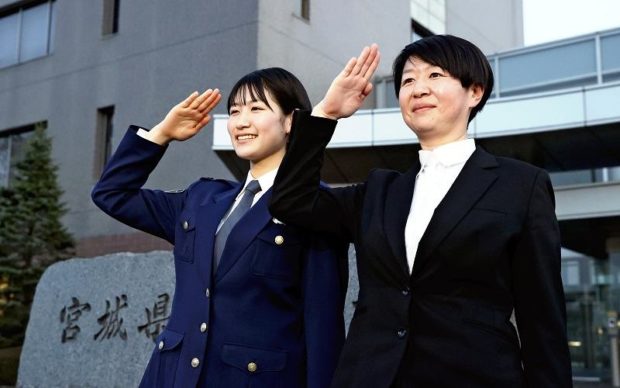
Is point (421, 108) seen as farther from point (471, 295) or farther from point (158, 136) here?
point (158, 136)

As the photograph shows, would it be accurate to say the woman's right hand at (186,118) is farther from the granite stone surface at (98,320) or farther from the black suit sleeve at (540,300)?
the granite stone surface at (98,320)

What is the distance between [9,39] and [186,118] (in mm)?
16908

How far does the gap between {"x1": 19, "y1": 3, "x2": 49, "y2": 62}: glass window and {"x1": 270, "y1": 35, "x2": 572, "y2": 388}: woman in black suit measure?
54.2 ft

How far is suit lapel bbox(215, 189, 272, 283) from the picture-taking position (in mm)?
2332

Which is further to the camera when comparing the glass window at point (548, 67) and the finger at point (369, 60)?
the glass window at point (548, 67)

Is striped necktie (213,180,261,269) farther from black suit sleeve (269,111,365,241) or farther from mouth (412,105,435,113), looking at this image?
mouth (412,105,435,113)

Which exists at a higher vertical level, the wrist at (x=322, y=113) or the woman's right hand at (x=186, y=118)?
the woman's right hand at (x=186, y=118)

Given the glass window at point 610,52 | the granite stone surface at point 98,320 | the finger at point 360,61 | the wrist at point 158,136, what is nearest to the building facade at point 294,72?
the glass window at point 610,52

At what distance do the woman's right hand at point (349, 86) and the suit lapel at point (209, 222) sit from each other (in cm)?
53

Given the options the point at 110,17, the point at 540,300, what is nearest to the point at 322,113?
the point at 540,300

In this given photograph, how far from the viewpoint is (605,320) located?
13.7m

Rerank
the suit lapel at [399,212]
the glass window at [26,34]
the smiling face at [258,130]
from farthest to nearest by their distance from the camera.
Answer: the glass window at [26,34], the smiling face at [258,130], the suit lapel at [399,212]

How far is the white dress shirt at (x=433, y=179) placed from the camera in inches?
78.7

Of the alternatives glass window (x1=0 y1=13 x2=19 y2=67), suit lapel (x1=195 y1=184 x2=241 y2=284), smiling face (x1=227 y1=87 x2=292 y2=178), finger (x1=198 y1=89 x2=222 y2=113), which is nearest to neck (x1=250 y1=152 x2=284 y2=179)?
smiling face (x1=227 y1=87 x2=292 y2=178)
